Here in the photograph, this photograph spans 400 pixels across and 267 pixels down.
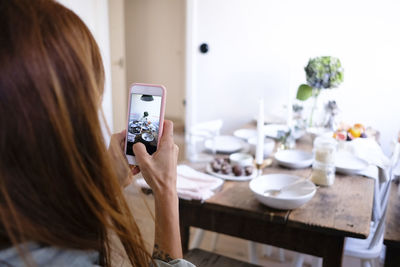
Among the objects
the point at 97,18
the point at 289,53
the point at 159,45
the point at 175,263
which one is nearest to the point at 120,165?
the point at 175,263

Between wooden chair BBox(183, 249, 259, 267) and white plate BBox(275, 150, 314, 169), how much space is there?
512 millimetres

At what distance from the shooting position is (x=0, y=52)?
1.46 ft

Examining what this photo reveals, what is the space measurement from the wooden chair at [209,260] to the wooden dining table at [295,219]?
91 mm

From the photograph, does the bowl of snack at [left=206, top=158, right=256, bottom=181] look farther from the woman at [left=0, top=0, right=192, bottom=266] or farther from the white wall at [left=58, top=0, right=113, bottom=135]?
the white wall at [left=58, top=0, right=113, bottom=135]

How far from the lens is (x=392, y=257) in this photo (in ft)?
3.72

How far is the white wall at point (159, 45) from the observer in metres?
4.29

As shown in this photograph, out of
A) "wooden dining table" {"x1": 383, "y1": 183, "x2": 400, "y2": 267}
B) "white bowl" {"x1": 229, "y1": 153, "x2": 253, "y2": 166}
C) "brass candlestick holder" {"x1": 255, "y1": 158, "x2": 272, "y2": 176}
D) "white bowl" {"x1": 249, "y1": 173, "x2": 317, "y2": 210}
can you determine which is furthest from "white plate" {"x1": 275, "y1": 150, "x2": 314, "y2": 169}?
"wooden dining table" {"x1": 383, "y1": 183, "x2": 400, "y2": 267}

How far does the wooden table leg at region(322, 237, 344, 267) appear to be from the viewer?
1.06 meters

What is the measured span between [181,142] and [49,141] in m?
3.24

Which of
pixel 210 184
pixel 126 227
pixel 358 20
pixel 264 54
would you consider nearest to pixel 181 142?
pixel 264 54

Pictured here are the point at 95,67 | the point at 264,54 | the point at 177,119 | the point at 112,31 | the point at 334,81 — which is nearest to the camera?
the point at 95,67

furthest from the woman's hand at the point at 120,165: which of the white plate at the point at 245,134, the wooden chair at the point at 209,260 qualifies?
the white plate at the point at 245,134

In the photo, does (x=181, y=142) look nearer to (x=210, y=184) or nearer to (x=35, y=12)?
(x=210, y=184)

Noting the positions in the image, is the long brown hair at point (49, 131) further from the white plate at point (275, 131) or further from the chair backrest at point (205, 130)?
the white plate at point (275, 131)
